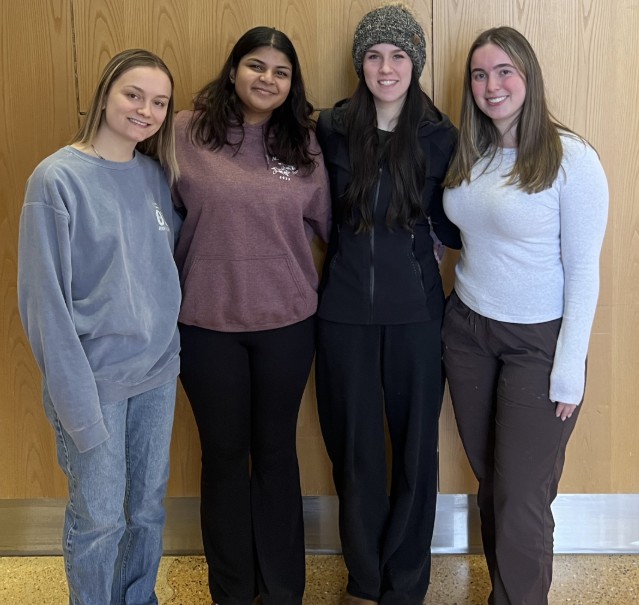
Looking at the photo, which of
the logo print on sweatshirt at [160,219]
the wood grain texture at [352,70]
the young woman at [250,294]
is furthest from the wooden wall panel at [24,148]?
the logo print on sweatshirt at [160,219]

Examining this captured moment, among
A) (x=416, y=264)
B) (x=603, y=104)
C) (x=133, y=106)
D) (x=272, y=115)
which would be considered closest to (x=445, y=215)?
(x=416, y=264)

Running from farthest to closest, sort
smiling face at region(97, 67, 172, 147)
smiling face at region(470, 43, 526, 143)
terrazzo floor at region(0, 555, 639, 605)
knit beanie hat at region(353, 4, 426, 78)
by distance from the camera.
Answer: terrazzo floor at region(0, 555, 639, 605)
knit beanie hat at region(353, 4, 426, 78)
smiling face at region(470, 43, 526, 143)
smiling face at region(97, 67, 172, 147)

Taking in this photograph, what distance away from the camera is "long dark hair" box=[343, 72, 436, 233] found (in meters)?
1.86

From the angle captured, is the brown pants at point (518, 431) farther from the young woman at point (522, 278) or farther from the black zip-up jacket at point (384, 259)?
the black zip-up jacket at point (384, 259)

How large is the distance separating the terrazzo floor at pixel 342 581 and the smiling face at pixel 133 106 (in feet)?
4.96

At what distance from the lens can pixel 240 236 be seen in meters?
1.82

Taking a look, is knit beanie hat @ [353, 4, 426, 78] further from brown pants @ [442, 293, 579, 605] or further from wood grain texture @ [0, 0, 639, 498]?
brown pants @ [442, 293, 579, 605]

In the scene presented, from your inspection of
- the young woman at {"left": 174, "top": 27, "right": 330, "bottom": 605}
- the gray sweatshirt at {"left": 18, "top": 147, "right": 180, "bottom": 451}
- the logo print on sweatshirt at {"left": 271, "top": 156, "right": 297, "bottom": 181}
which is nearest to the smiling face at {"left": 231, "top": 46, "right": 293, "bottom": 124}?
the young woman at {"left": 174, "top": 27, "right": 330, "bottom": 605}

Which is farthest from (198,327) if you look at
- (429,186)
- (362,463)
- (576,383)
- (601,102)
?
(601,102)

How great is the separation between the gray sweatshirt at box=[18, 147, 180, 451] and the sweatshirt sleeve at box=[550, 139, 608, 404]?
40.5 inches

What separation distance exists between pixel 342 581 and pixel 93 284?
4.51 feet

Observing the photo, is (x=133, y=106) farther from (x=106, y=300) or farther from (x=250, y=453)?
(x=250, y=453)

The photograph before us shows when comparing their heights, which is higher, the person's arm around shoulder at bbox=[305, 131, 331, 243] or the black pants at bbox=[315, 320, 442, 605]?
the person's arm around shoulder at bbox=[305, 131, 331, 243]

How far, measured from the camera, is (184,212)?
195 centimetres
